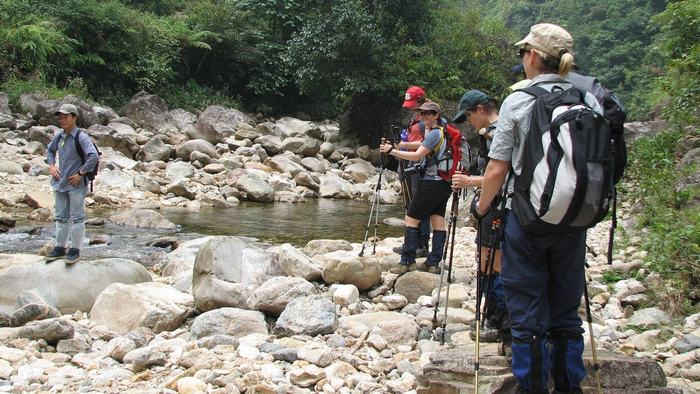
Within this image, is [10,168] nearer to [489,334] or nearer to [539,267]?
[489,334]

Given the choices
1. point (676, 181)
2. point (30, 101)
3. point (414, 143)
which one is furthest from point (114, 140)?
point (676, 181)

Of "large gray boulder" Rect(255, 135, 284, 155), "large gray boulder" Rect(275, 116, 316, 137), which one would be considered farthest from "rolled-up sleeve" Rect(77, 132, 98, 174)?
"large gray boulder" Rect(275, 116, 316, 137)

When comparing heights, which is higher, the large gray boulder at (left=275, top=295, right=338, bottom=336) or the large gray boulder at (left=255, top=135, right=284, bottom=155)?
the large gray boulder at (left=255, top=135, right=284, bottom=155)

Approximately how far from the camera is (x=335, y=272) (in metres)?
6.09

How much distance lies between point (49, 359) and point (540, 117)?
3.81m

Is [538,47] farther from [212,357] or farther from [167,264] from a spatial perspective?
[167,264]

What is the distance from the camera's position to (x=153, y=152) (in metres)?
17.5

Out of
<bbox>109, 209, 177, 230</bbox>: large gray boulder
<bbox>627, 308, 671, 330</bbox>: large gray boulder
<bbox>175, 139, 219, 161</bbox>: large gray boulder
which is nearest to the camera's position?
<bbox>627, 308, 671, 330</bbox>: large gray boulder

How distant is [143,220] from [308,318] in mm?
7625

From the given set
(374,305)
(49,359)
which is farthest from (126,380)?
(374,305)

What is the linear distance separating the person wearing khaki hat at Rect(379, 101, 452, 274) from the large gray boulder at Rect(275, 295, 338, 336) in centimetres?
161

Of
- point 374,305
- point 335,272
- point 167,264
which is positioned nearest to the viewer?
point 374,305

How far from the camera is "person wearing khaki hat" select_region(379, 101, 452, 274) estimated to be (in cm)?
581

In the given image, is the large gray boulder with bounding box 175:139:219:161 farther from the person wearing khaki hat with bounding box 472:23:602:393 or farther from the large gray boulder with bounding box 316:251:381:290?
the person wearing khaki hat with bounding box 472:23:602:393
